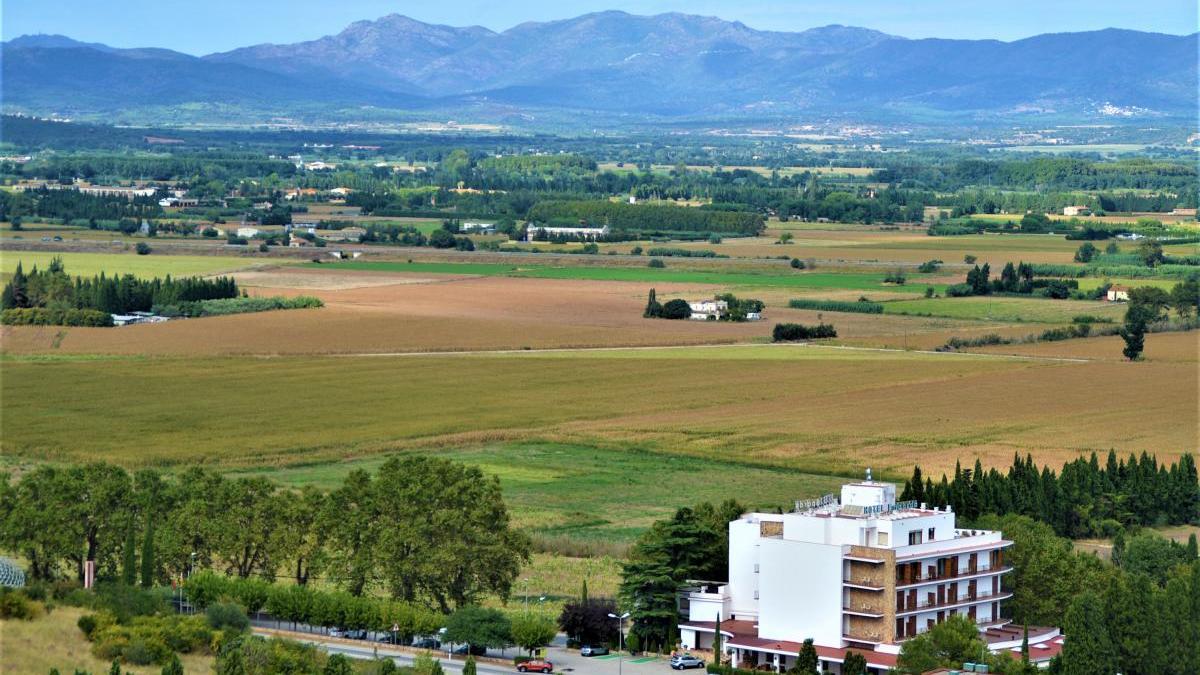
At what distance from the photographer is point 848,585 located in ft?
150

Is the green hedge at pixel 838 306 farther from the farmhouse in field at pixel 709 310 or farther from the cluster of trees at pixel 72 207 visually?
A: the cluster of trees at pixel 72 207

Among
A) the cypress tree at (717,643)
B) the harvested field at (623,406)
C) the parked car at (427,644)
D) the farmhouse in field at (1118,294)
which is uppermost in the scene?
the farmhouse in field at (1118,294)

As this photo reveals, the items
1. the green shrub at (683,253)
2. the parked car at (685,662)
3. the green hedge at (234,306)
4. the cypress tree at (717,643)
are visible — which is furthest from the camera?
the green shrub at (683,253)

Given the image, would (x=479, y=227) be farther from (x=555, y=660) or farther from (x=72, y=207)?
(x=555, y=660)

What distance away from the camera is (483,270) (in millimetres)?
133125

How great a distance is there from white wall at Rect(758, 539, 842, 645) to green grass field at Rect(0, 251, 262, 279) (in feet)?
254

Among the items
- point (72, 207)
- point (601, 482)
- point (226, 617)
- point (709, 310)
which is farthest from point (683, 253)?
point (226, 617)

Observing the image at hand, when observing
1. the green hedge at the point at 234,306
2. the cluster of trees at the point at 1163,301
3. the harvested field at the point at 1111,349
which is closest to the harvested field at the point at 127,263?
the green hedge at the point at 234,306

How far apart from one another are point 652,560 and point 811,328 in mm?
53068

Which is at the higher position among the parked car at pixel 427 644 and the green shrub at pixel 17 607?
the green shrub at pixel 17 607

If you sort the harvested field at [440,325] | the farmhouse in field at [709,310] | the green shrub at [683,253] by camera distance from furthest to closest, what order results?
the green shrub at [683,253] < the farmhouse in field at [709,310] < the harvested field at [440,325]

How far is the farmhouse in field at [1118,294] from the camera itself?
378ft

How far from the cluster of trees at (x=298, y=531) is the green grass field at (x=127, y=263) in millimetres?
67140

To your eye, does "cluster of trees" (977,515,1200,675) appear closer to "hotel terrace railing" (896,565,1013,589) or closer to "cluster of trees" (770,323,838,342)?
"hotel terrace railing" (896,565,1013,589)
